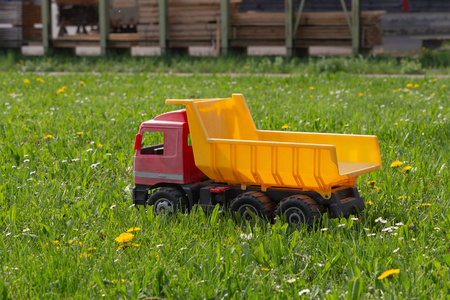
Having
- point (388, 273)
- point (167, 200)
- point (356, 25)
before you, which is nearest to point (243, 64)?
point (356, 25)

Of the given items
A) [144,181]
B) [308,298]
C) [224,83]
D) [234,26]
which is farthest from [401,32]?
[308,298]

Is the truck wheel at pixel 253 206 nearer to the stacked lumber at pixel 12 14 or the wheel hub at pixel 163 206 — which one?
the wheel hub at pixel 163 206

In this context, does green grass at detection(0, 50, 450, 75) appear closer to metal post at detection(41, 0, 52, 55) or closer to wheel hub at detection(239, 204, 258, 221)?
metal post at detection(41, 0, 52, 55)

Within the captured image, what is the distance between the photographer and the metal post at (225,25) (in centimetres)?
1469

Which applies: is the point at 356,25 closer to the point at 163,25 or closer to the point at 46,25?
the point at 163,25

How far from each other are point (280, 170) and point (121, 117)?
3.46m

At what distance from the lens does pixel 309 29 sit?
576 inches

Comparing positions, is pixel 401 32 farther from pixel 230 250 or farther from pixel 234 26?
pixel 230 250

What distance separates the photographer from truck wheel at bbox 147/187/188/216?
3.86 meters

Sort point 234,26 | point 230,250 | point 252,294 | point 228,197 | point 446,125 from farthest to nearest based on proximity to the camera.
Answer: point 234,26 < point 446,125 < point 228,197 < point 230,250 < point 252,294

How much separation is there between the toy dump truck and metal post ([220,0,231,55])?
10.7 metres

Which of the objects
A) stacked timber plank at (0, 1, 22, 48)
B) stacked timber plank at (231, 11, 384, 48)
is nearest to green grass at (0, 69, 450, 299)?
stacked timber plank at (231, 11, 384, 48)

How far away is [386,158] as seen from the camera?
4.87 meters

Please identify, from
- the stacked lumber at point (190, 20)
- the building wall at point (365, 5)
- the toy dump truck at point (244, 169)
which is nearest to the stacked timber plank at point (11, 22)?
the stacked lumber at point (190, 20)
